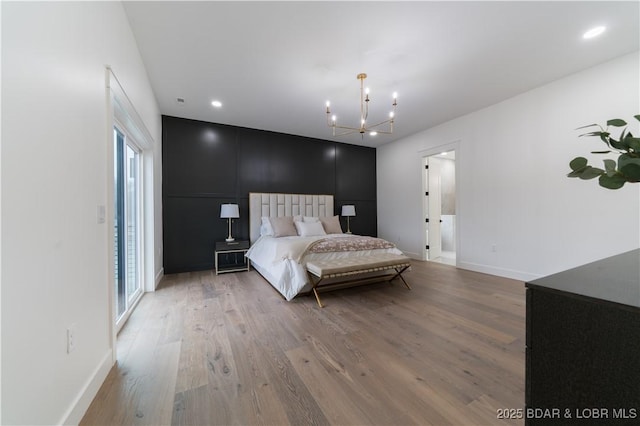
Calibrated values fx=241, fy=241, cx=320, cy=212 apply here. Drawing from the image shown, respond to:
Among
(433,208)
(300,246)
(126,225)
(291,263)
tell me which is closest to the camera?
(126,225)

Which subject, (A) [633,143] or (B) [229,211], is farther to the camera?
(B) [229,211]

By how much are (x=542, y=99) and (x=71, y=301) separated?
5335mm

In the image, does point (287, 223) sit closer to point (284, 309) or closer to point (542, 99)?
point (284, 309)

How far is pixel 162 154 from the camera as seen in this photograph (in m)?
4.17

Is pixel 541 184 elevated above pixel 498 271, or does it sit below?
above

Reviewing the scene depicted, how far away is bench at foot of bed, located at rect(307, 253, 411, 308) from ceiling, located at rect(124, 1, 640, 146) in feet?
7.72

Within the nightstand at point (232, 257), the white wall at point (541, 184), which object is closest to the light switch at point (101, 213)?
the nightstand at point (232, 257)

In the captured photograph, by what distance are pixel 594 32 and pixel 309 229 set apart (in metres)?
4.11

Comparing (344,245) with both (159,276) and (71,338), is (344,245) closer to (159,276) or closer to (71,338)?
(71,338)

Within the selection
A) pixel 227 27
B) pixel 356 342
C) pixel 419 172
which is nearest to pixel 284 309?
pixel 356 342

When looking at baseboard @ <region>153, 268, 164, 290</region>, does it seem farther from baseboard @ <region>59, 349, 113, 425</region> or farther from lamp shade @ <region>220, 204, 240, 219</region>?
baseboard @ <region>59, 349, 113, 425</region>

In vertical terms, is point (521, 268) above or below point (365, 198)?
below

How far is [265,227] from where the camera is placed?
182 inches

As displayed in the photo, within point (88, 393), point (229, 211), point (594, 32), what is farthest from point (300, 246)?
point (594, 32)
